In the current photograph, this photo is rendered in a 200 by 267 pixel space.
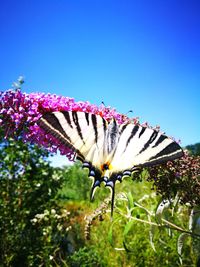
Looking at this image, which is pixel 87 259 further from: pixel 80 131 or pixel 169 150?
pixel 169 150

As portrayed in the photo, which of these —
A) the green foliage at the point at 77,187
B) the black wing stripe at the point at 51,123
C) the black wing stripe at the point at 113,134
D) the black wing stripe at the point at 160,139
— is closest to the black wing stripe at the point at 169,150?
the black wing stripe at the point at 160,139

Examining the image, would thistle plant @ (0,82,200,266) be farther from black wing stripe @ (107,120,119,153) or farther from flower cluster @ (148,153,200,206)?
black wing stripe @ (107,120,119,153)

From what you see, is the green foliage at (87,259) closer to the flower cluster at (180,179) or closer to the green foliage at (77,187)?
the flower cluster at (180,179)

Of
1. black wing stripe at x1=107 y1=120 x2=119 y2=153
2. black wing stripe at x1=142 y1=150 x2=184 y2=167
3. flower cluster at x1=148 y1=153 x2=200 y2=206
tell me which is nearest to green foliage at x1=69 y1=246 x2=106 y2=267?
black wing stripe at x1=107 y1=120 x2=119 y2=153

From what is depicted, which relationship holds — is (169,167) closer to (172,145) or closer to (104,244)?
(172,145)

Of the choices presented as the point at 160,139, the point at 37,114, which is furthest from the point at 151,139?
the point at 37,114

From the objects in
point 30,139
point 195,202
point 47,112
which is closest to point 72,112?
point 47,112
